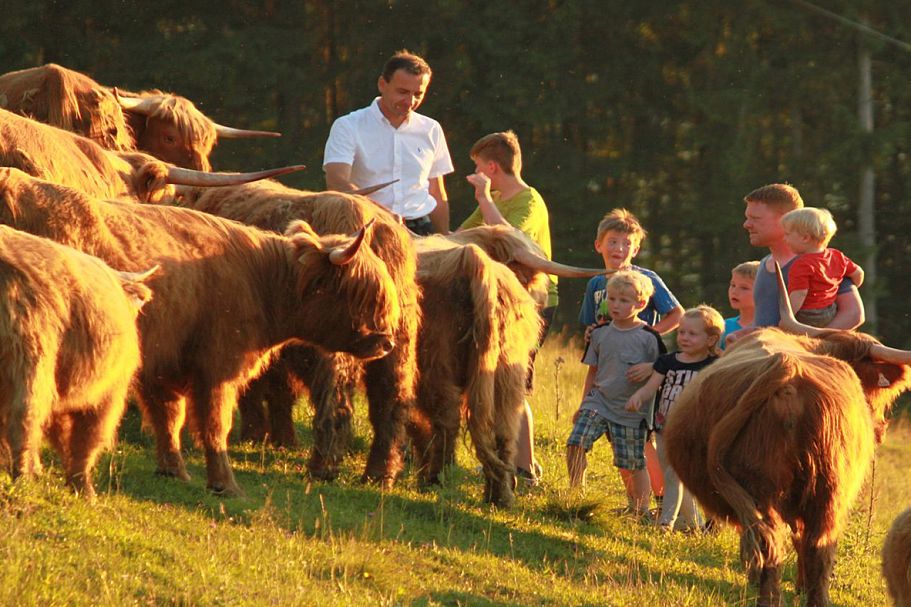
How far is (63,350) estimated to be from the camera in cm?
605

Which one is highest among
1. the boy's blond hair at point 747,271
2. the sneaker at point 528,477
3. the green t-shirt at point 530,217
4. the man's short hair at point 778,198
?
the man's short hair at point 778,198

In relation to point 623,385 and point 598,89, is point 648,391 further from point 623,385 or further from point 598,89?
point 598,89

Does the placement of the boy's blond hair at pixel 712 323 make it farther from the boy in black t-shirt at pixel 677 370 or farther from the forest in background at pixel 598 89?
the forest in background at pixel 598 89

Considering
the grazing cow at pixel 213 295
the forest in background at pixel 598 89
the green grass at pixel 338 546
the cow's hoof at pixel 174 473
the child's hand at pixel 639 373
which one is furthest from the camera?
the forest in background at pixel 598 89

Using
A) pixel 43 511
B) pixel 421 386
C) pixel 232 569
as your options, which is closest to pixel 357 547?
pixel 232 569

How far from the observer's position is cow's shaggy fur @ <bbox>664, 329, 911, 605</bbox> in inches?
269

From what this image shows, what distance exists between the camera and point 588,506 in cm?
883

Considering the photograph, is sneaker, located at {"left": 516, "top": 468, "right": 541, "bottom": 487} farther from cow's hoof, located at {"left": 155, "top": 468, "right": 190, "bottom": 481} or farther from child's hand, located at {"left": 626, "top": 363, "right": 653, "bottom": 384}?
cow's hoof, located at {"left": 155, "top": 468, "right": 190, "bottom": 481}

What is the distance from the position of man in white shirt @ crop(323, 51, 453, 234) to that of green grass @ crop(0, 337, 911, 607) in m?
1.76

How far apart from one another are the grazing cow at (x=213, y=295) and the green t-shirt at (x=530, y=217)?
7.98 feet

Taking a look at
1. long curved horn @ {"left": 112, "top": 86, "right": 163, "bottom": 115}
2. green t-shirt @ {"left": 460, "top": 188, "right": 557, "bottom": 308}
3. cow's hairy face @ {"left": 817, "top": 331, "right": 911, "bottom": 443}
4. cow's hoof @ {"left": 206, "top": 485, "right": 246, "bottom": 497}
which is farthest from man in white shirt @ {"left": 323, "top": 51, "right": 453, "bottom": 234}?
cow's hairy face @ {"left": 817, "top": 331, "right": 911, "bottom": 443}

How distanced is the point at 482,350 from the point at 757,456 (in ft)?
6.98

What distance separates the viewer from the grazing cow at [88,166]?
7.87 metres

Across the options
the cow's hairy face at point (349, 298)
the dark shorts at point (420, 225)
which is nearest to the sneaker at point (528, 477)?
the dark shorts at point (420, 225)
